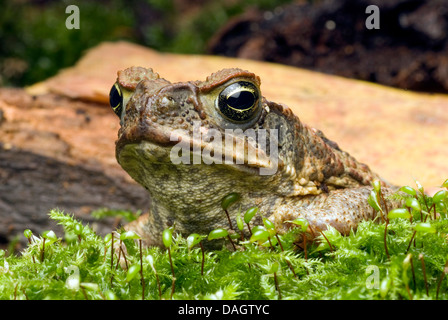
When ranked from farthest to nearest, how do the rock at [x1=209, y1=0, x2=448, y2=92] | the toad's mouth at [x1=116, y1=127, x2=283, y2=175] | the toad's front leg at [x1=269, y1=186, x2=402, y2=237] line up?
1. the rock at [x1=209, y1=0, x2=448, y2=92]
2. the toad's front leg at [x1=269, y1=186, x2=402, y2=237]
3. the toad's mouth at [x1=116, y1=127, x2=283, y2=175]

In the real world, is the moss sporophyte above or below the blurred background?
below

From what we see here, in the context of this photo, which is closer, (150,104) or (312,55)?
(150,104)

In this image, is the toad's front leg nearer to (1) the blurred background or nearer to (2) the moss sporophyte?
(2) the moss sporophyte

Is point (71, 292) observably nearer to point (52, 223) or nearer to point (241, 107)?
point (241, 107)

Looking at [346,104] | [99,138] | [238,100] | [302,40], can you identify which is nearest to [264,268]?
[238,100]

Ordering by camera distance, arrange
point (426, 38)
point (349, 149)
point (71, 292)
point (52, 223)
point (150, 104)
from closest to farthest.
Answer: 1. point (71, 292)
2. point (150, 104)
3. point (52, 223)
4. point (349, 149)
5. point (426, 38)

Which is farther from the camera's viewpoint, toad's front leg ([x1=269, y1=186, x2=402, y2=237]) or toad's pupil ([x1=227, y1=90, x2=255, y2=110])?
toad's front leg ([x1=269, y1=186, x2=402, y2=237])

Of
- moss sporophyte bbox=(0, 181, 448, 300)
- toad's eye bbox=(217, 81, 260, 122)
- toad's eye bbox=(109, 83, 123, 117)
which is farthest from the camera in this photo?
toad's eye bbox=(109, 83, 123, 117)

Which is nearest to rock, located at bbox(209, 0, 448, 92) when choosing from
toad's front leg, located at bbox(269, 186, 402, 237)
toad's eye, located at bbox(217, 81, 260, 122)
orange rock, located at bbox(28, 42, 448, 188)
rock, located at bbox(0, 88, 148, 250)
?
orange rock, located at bbox(28, 42, 448, 188)

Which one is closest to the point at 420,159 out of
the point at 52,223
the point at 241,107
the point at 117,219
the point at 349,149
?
the point at 349,149
